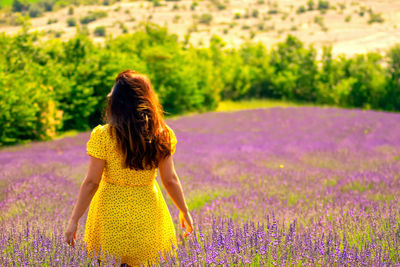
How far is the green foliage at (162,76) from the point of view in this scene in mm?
14094

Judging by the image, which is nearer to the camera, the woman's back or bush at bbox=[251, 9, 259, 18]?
the woman's back

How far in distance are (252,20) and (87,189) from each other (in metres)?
76.0

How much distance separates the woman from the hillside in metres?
50.5

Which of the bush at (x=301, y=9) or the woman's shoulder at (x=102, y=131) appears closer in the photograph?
the woman's shoulder at (x=102, y=131)

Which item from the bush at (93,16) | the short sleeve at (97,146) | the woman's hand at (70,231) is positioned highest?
the bush at (93,16)

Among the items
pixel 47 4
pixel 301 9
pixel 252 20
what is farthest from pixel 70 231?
pixel 301 9

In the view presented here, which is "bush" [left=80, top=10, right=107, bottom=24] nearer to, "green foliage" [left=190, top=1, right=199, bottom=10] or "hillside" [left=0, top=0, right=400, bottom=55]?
"hillside" [left=0, top=0, right=400, bottom=55]

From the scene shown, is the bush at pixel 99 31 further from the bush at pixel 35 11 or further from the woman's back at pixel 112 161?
the woman's back at pixel 112 161

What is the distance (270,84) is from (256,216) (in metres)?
27.4

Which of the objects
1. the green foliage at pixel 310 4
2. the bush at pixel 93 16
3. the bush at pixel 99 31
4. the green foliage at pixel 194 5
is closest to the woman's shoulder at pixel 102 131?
the bush at pixel 99 31

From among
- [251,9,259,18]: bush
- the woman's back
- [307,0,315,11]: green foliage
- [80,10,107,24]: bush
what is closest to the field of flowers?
the woman's back

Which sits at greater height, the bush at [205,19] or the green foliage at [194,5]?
the green foliage at [194,5]

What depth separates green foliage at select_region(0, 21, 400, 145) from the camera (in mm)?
14094

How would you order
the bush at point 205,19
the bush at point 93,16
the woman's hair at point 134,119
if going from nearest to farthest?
the woman's hair at point 134,119 < the bush at point 93,16 < the bush at point 205,19
